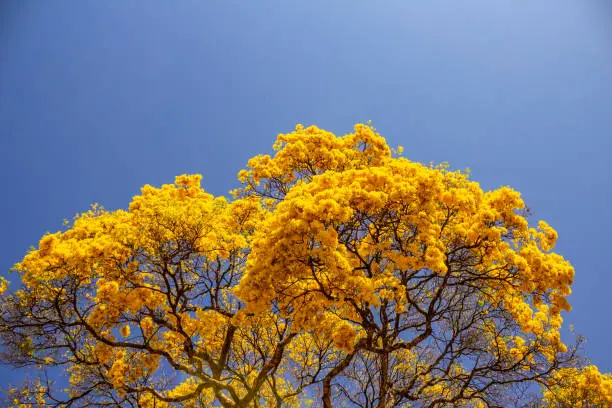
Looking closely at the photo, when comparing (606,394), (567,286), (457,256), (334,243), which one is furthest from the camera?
(606,394)

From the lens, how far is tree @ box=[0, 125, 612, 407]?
9406 mm

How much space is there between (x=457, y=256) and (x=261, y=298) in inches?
206

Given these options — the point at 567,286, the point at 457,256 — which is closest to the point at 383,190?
the point at 457,256

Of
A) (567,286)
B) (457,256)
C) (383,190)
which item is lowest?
(567,286)

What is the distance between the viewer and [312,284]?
10367 millimetres

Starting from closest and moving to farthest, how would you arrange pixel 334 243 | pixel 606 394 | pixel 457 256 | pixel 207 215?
pixel 334 243, pixel 457 256, pixel 207 215, pixel 606 394

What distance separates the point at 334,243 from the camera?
8.50 metres

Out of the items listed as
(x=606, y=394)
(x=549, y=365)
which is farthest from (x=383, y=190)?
(x=606, y=394)

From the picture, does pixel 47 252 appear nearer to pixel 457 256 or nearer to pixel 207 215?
pixel 207 215

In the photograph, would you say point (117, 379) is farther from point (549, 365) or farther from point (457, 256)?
point (549, 365)

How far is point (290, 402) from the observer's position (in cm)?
1673

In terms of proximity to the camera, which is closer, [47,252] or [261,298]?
[261,298]

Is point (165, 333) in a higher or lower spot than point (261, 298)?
higher

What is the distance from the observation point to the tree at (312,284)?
30.9 feet
